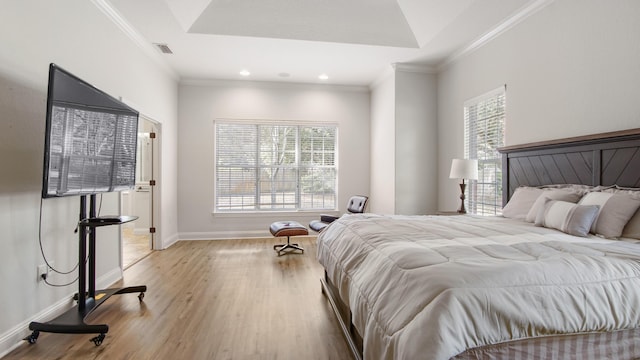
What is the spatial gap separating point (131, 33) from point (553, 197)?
15.6ft

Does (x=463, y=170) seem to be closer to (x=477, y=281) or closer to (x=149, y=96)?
(x=477, y=281)

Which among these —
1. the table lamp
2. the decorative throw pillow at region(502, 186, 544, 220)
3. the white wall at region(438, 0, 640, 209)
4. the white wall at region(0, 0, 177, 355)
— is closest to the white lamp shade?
the table lamp

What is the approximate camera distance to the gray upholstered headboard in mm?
2230

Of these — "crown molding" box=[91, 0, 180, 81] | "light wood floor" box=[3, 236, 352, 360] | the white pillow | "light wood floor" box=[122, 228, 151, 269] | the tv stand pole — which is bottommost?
"light wood floor" box=[3, 236, 352, 360]

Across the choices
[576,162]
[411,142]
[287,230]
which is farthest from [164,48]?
[576,162]

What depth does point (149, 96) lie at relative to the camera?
4.23 metres

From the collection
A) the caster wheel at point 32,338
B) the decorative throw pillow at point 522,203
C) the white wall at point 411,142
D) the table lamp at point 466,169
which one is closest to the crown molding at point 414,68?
the white wall at point 411,142

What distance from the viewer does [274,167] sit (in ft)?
18.9

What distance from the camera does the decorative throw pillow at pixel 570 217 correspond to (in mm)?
2018

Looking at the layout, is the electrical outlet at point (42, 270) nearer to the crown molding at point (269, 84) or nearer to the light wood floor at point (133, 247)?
the light wood floor at point (133, 247)

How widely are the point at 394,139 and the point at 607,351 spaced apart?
3.92m

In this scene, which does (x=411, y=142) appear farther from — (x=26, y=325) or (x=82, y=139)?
(x=26, y=325)

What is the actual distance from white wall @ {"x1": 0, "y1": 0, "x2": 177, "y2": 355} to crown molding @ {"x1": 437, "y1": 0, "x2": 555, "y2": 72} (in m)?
4.34

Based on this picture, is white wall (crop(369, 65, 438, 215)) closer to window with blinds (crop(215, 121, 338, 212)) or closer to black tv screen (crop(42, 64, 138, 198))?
window with blinds (crop(215, 121, 338, 212))
